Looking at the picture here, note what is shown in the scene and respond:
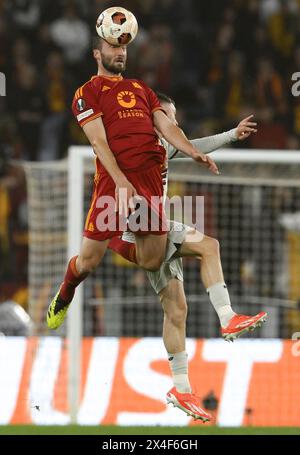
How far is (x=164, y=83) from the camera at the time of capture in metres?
17.6

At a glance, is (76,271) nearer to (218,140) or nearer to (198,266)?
(218,140)

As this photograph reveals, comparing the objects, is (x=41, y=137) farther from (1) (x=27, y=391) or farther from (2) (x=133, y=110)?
(2) (x=133, y=110)

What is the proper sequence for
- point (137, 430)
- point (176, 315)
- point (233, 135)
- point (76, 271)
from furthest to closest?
1. point (137, 430)
2. point (176, 315)
3. point (76, 271)
4. point (233, 135)

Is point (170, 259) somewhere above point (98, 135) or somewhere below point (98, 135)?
below

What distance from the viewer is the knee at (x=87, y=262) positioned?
29.9ft

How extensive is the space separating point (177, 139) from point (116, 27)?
813 mm

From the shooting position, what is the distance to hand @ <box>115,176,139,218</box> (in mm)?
A: 8586

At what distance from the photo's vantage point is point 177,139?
8.71 m

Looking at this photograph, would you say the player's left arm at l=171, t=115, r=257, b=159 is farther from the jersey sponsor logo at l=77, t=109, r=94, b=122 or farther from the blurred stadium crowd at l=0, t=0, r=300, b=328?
the blurred stadium crowd at l=0, t=0, r=300, b=328

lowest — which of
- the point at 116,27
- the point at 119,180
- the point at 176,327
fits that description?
the point at 176,327

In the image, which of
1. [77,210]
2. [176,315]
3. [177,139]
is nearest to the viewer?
[177,139]

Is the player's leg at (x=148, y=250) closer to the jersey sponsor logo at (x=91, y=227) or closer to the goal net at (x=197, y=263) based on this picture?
the jersey sponsor logo at (x=91, y=227)

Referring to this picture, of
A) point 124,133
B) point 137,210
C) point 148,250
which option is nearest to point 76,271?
point 148,250
